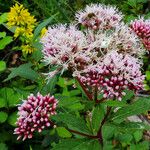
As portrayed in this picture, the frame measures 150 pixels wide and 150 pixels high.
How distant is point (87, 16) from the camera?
217 cm

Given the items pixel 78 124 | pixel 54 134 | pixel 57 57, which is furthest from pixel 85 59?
pixel 54 134

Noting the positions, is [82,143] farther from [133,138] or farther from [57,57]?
[133,138]

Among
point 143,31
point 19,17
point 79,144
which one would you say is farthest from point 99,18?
point 19,17

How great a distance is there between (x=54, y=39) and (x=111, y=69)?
0.32 meters

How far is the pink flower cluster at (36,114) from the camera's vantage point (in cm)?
186

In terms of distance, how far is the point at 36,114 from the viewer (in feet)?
6.09

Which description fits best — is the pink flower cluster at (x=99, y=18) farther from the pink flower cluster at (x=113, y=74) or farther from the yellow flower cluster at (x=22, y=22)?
the yellow flower cluster at (x=22, y=22)

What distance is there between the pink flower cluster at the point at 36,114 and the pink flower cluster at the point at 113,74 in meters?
0.20

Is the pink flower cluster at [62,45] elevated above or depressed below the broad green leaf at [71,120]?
above

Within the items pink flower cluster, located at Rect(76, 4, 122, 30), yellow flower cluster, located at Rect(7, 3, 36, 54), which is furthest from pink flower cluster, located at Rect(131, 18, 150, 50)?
yellow flower cluster, located at Rect(7, 3, 36, 54)

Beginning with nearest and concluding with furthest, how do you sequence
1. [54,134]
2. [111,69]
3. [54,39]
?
[111,69] → [54,39] → [54,134]

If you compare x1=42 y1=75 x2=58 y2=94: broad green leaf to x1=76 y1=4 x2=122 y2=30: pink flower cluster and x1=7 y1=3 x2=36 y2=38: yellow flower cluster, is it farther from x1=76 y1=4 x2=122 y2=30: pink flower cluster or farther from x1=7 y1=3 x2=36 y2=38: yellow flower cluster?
x1=7 y1=3 x2=36 y2=38: yellow flower cluster

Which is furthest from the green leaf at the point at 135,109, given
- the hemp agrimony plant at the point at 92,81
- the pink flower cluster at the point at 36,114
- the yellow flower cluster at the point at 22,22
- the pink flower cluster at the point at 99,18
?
the yellow flower cluster at the point at 22,22

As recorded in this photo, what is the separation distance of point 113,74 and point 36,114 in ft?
1.23
